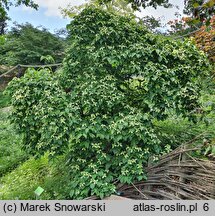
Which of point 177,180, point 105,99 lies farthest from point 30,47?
point 177,180

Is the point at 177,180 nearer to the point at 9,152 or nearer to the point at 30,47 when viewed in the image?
the point at 9,152

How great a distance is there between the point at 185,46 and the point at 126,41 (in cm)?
65

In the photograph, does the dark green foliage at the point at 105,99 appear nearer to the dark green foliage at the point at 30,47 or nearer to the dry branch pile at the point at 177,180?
the dry branch pile at the point at 177,180

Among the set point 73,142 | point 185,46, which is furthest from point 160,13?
point 73,142

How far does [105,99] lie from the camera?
2.67 m

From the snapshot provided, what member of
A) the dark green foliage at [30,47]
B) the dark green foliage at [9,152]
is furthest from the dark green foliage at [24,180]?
the dark green foliage at [30,47]

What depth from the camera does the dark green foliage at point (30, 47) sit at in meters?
10.2

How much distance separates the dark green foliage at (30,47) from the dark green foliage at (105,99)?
23.8ft

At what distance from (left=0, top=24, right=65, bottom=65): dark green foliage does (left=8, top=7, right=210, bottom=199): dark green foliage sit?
7261 mm

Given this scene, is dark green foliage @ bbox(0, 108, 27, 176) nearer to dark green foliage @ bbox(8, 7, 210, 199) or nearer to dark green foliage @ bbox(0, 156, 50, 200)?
dark green foliage @ bbox(0, 156, 50, 200)

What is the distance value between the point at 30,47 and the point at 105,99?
8.65m

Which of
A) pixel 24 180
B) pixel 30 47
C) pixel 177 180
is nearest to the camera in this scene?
pixel 177 180

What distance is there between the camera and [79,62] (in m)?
2.90

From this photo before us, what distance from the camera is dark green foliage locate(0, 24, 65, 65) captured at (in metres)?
10.2
